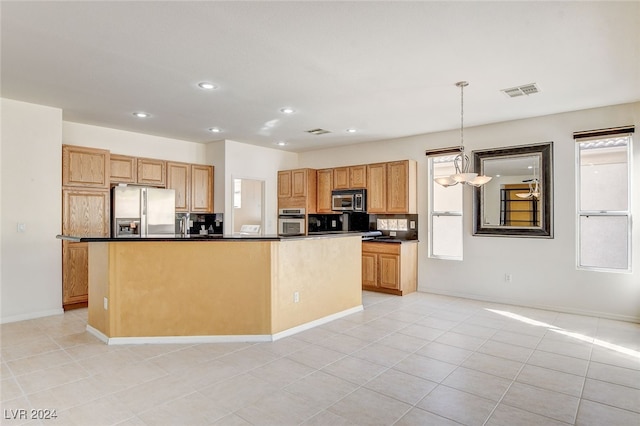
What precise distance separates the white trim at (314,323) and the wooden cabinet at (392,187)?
6.44ft

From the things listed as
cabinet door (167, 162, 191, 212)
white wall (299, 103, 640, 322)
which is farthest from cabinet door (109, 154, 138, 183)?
white wall (299, 103, 640, 322)

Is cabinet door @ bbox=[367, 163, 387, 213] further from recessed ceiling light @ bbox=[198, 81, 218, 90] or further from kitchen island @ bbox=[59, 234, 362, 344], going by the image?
recessed ceiling light @ bbox=[198, 81, 218, 90]

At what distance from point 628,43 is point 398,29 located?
6.05ft

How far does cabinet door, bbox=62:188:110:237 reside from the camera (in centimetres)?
477

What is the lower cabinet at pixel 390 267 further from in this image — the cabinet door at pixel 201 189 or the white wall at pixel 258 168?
the cabinet door at pixel 201 189

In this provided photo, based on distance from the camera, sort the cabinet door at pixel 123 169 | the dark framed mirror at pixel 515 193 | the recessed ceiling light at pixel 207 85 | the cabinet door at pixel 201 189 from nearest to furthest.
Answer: the recessed ceiling light at pixel 207 85 < the dark framed mirror at pixel 515 193 < the cabinet door at pixel 123 169 < the cabinet door at pixel 201 189

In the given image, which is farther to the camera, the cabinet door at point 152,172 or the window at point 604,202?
the cabinet door at point 152,172

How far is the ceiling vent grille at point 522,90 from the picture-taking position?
3.76 meters

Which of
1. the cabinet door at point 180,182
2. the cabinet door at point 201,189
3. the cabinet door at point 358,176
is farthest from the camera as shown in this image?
the cabinet door at point 358,176

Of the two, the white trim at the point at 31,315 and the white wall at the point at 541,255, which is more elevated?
the white wall at the point at 541,255

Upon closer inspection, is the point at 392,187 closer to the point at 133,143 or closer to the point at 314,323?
the point at 314,323

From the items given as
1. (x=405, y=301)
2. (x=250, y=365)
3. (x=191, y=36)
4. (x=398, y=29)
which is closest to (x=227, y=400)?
(x=250, y=365)

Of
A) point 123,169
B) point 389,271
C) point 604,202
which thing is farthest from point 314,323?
point 604,202

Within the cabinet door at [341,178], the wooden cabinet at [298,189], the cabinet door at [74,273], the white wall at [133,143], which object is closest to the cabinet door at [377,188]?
the cabinet door at [341,178]
